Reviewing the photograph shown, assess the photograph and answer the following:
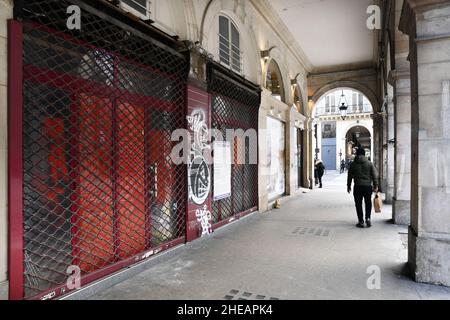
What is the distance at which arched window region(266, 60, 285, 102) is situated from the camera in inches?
445

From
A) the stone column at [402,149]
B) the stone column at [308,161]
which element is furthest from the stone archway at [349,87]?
the stone column at [402,149]

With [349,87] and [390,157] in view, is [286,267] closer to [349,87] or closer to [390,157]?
[390,157]

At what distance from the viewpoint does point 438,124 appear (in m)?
3.77

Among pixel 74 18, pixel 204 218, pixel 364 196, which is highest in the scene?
pixel 74 18

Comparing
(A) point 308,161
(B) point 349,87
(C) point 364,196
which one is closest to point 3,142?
(C) point 364,196

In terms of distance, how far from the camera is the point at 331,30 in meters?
11.3

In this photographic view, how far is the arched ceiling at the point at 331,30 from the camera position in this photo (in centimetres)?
936

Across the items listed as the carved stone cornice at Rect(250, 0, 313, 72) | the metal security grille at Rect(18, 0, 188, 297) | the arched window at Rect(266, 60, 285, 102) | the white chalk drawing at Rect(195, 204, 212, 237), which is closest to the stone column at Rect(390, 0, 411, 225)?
the carved stone cornice at Rect(250, 0, 313, 72)

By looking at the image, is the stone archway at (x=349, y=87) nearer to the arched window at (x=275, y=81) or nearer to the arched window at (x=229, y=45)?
the arched window at (x=275, y=81)

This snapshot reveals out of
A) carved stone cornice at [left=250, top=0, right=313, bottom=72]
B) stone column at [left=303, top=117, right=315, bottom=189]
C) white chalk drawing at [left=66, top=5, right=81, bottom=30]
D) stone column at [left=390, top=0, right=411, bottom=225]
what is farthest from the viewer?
stone column at [left=303, top=117, right=315, bottom=189]

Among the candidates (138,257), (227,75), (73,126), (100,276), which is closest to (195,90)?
(227,75)

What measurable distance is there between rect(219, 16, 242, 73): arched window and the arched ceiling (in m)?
2.31

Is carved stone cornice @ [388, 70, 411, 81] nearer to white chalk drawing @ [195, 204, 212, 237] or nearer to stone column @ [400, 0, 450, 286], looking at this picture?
stone column @ [400, 0, 450, 286]

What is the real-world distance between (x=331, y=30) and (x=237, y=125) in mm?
6491
